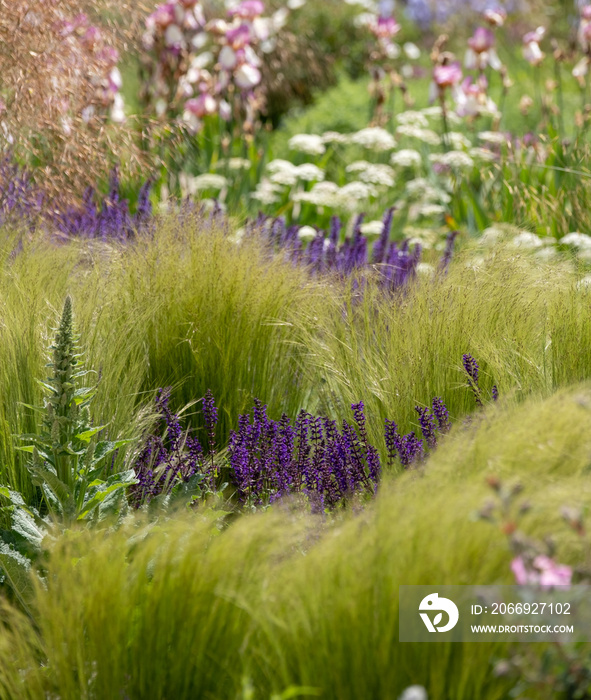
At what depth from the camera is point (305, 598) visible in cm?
135

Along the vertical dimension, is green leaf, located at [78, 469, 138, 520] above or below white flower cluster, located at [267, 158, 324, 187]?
below

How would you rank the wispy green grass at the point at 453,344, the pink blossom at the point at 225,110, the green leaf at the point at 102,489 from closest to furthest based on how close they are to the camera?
1. the green leaf at the point at 102,489
2. the wispy green grass at the point at 453,344
3. the pink blossom at the point at 225,110

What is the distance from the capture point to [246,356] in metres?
2.75

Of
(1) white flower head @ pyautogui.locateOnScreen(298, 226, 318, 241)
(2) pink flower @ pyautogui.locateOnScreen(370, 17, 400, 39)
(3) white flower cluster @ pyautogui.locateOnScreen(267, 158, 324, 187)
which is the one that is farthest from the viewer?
(2) pink flower @ pyautogui.locateOnScreen(370, 17, 400, 39)

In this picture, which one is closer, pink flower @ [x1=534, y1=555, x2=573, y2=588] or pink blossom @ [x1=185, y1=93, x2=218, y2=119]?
pink flower @ [x1=534, y1=555, x2=573, y2=588]

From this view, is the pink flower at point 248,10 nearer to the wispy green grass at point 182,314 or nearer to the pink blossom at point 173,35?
the pink blossom at point 173,35

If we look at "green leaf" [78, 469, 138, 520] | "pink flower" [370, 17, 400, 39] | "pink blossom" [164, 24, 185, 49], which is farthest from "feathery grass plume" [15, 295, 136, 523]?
"pink flower" [370, 17, 400, 39]

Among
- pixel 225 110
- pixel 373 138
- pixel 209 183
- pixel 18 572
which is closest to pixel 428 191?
pixel 373 138

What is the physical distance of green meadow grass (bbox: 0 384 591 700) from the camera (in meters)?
1.29

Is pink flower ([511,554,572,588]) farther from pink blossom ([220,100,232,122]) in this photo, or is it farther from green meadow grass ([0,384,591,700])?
pink blossom ([220,100,232,122])

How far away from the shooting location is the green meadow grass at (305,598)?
1.29 metres

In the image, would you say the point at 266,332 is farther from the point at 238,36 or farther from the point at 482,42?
the point at 482,42

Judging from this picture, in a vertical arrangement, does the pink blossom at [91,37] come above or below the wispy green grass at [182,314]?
above

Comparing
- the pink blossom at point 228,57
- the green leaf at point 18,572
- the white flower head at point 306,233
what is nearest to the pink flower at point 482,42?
the pink blossom at point 228,57
